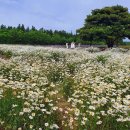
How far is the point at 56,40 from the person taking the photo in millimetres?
87875

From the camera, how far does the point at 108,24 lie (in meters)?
46.2

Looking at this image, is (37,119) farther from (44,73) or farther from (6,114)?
(44,73)

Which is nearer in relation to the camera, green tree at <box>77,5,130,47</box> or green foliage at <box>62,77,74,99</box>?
green foliage at <box>62,77,74,99</box>

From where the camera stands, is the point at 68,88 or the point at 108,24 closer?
the point at 68,88

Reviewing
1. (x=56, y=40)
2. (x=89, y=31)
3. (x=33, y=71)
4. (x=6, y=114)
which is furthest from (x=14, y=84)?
(x=56, y=40)

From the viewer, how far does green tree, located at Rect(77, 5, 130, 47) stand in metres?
43.8

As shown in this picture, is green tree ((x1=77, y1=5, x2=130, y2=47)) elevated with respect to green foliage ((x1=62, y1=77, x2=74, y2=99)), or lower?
elevated

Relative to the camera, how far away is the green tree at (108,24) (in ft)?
144

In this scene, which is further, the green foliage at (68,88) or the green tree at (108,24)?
the green tree at (108,24)

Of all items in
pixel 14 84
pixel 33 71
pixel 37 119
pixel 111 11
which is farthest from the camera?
pixel 111 11

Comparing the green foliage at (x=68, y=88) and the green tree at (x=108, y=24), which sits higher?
the green tree at (x=108, y=24)

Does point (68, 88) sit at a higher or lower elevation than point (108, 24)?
lower

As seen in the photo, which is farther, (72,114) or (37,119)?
(72,114)

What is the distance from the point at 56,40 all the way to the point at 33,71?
74.6m
